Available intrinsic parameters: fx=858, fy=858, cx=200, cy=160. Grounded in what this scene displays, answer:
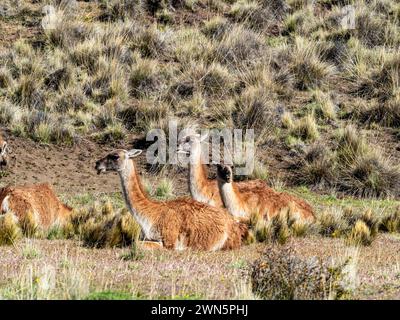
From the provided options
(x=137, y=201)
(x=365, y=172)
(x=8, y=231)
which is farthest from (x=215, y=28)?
(x=8, y=231)

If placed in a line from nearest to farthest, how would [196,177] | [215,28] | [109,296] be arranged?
1. [109,296]
2. [196,177]
3. [215,28]

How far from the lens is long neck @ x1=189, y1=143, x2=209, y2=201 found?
13094 mm

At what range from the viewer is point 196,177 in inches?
516

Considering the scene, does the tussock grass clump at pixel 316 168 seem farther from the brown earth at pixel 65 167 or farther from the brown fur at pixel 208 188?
the brown fur at pixel 208 188

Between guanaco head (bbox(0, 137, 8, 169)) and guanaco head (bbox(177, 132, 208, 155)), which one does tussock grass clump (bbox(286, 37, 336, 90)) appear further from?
guanaco head (bbox(177, 132, 208, 155))

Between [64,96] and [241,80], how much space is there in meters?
4.68

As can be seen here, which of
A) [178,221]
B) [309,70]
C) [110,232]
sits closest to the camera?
[178,221]

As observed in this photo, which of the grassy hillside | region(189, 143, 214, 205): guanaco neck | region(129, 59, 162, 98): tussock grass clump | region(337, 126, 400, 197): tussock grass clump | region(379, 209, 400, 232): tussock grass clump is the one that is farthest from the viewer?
region(129, 59, 162, 98): tussock grass clump

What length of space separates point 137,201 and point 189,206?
2.13 ft

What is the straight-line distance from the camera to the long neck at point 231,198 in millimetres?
12391

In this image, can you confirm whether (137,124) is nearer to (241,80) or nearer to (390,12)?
(241,80)

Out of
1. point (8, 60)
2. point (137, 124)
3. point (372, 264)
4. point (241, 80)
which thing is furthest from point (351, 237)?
point (8, 60)

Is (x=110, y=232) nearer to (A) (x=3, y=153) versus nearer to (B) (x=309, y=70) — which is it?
(A) (x=3, y=153)

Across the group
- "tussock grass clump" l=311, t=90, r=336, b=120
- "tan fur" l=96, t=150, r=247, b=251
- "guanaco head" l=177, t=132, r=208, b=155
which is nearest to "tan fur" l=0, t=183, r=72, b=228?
"tan fur" l=96, t=150, r=247, b=251
